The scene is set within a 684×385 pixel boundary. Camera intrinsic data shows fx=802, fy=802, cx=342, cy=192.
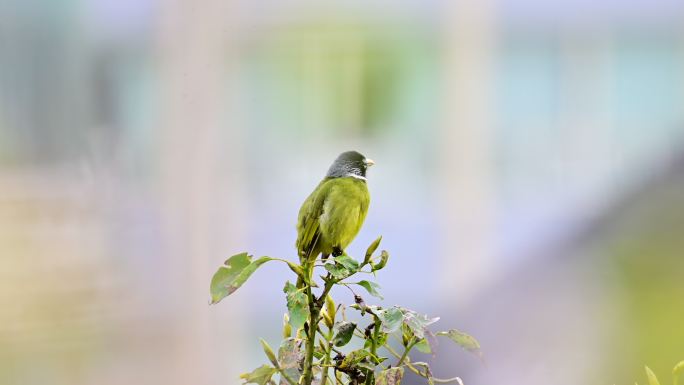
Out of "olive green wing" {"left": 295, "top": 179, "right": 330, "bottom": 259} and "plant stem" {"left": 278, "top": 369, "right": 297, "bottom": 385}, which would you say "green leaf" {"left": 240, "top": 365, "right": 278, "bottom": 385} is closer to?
"plant stem" {"left": 278, "top": 369, "right": 297, "bottom": 385}

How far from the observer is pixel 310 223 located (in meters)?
0.68

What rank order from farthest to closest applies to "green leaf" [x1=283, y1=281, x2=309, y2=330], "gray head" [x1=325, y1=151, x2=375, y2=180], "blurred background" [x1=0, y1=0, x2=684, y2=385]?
"blurred background" [x1=0, y1=0, x2=684, y2=385] → "gray head" [x1=325, y1=151, x2=375, y2=180] → "green leaf" [x1=283, y1=281, x2=309, y2=330]

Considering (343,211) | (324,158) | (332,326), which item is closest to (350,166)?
(343,211)

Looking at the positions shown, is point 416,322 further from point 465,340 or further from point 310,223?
point 310,223

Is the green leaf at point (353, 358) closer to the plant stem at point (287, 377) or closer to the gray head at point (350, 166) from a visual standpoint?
the plant stem at point (287, 377)

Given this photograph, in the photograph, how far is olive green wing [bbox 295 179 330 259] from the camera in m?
0.66

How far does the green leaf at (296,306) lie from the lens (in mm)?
463

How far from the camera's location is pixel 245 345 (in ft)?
5.55

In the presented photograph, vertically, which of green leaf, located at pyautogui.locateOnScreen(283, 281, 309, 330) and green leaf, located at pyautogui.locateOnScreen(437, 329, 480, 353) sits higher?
green leaf, located at pyautogui.locateOnScreen(283, 281, 309, 330)

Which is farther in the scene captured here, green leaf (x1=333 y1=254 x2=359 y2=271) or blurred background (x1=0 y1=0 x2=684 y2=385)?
blurred background (x1=0 y1=0 x2=684 y2=385)

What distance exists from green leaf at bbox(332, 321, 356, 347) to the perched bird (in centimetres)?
14

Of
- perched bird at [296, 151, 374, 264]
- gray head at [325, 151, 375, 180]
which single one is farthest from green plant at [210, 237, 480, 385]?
gray head at [325, 151, 375, 180]

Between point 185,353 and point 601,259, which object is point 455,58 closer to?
point 601,259

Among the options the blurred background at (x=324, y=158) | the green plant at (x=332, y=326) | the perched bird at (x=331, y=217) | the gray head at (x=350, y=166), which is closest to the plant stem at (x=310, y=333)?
the green plant at (x=332, y=326)
